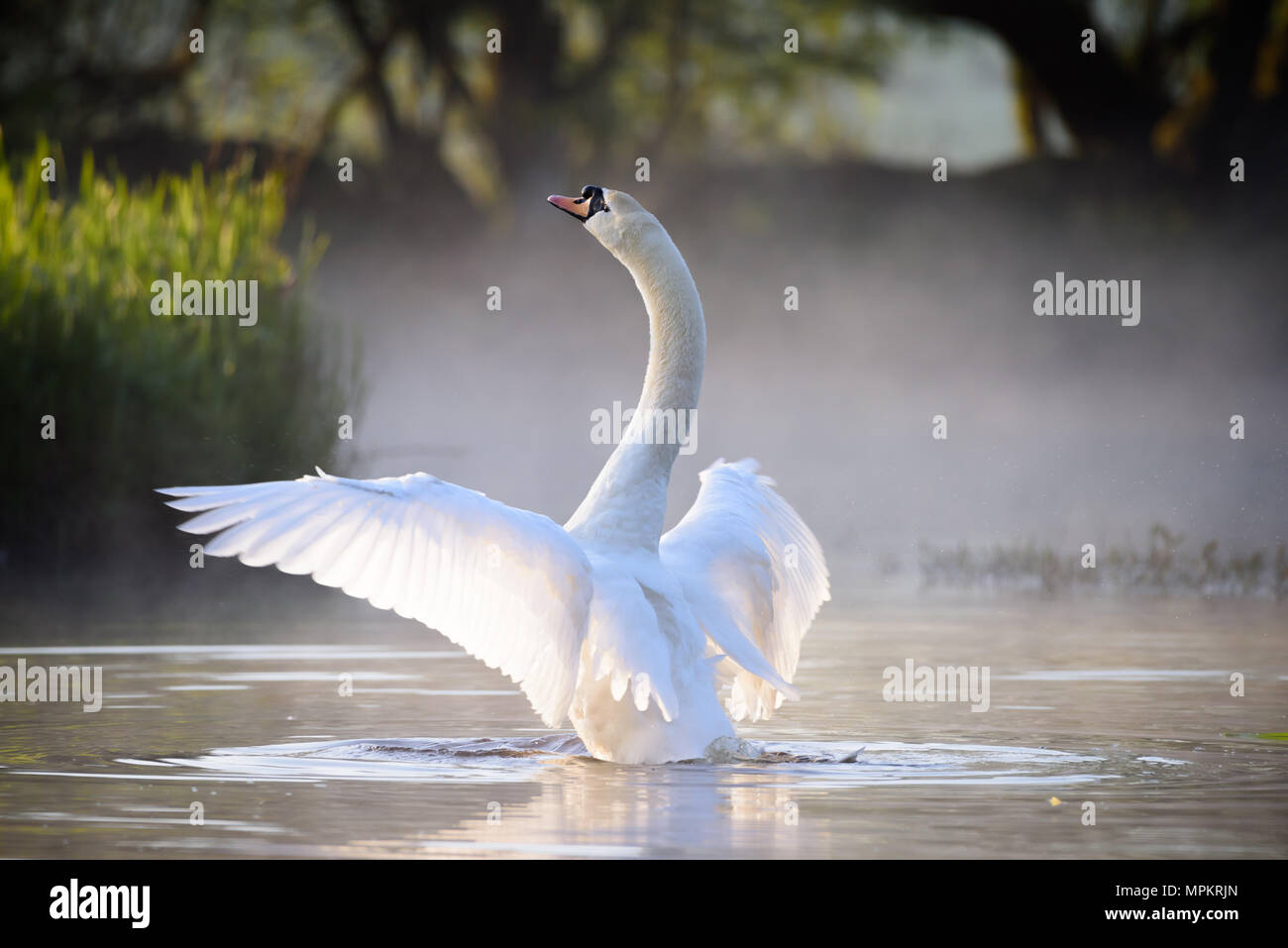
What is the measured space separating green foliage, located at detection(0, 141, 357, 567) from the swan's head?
8361 millimetres

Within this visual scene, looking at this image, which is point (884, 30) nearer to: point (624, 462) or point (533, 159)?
point (533, 159)

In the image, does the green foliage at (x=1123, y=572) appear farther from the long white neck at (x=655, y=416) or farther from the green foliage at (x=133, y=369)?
the long white neck at (x=655, y=416)

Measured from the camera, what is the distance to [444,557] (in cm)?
657

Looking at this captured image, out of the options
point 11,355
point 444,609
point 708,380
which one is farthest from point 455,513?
point 708,380

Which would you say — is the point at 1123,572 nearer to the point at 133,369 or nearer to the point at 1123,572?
the point at 1123,572

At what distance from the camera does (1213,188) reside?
89.5ft

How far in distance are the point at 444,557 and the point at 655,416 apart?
1.37m

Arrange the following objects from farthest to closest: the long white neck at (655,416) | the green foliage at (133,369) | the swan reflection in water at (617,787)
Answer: the green foliage at (133,369) → the long white neck at (655,416) → the swan reflection in water at (617,787)

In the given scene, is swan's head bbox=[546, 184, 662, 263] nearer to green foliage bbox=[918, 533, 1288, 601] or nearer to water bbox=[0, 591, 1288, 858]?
water bbox=[0, 591, 1288, 858]

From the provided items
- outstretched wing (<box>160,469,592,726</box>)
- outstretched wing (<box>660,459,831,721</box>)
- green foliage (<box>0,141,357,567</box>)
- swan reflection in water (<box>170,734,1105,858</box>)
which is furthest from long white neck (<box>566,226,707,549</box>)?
green foliage (<box>0,141,357,567</box>)

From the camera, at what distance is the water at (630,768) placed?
523 cm

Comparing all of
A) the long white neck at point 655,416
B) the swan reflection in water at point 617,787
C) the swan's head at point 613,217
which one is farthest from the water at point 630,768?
the swan's head at point 613,217

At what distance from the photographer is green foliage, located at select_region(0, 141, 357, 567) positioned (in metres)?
15.6

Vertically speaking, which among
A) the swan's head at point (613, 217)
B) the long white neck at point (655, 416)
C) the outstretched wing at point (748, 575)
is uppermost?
the swan's head at point (613, 217)
